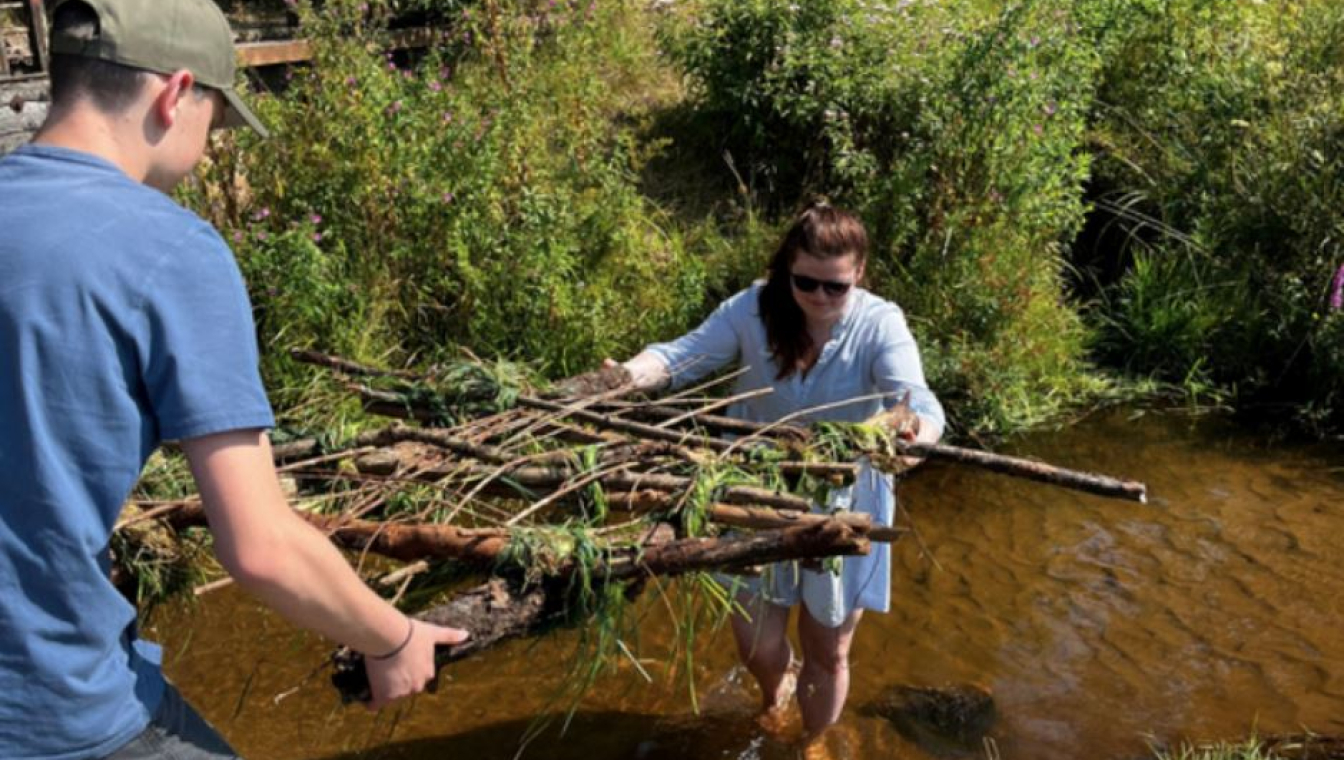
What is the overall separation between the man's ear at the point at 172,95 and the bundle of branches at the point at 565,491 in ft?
3.60

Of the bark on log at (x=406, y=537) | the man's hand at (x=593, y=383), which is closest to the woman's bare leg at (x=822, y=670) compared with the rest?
the man's hand at (x=593, y=383)

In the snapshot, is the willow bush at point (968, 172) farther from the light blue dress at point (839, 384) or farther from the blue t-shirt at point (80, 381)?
the blue t-shirt at point (80, 381)

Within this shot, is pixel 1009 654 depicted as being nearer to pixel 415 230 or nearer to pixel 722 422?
pixel 722 422

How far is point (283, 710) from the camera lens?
16.7 feet

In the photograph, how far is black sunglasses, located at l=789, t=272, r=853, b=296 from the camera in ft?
13.1

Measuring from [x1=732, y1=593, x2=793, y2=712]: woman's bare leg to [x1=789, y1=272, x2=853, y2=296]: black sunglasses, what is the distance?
92 cm

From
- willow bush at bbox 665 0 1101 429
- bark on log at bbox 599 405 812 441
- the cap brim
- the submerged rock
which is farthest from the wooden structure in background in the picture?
the submerged rock

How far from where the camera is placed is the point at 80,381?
181cm

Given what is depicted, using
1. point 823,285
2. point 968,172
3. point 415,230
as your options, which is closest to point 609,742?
point 823,285

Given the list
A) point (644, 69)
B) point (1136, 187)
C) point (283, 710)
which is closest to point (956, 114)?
point (1136, 187)

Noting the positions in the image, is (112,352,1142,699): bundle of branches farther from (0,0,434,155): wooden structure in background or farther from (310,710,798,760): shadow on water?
(0,0,434,155): wooden structure in background

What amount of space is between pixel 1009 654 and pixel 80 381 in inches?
177

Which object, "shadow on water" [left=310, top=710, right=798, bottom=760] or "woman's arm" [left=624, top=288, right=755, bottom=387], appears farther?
"shadow on water" [left=310, top=710, right=798, bottom=760]

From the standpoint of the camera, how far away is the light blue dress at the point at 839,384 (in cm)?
399
